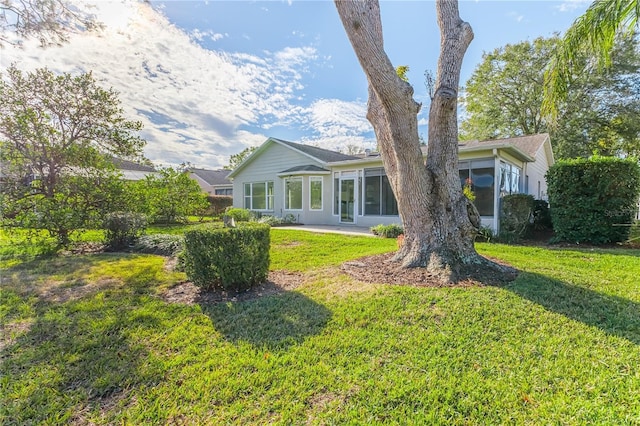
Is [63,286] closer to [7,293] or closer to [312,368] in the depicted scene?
[7,293]

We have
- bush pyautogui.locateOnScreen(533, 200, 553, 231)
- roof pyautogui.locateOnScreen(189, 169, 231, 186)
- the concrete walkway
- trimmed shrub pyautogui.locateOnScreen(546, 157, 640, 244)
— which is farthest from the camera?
roof pyautogui.locateOnScreen(189, 169, 231, 186)

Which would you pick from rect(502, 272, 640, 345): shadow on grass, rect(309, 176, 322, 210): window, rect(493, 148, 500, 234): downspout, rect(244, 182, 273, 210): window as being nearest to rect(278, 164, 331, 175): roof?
rect(309, 176, 322, 210): window

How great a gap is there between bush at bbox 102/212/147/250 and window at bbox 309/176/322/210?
8.53 meters

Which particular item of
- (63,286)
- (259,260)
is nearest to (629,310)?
(259,260)

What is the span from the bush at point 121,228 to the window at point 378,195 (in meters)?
8.97

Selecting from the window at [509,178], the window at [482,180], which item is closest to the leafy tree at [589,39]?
the window at [482,180]

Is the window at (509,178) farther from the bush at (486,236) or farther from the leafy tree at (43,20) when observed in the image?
the leafy tree at (43,20)

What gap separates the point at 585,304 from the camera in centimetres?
370

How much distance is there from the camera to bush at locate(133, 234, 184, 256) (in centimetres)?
770

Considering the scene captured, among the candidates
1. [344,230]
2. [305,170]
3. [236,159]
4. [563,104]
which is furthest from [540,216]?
[236,159]

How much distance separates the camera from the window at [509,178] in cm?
1076

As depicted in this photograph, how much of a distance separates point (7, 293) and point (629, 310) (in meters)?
8.27

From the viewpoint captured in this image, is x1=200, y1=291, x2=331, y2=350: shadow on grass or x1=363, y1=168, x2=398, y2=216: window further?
x1=363, y1=168, x2=398, y2=216: window

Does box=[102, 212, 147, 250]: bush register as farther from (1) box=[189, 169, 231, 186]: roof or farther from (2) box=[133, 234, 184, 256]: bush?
(1) box=[189, 169, 231, 186]: roof
